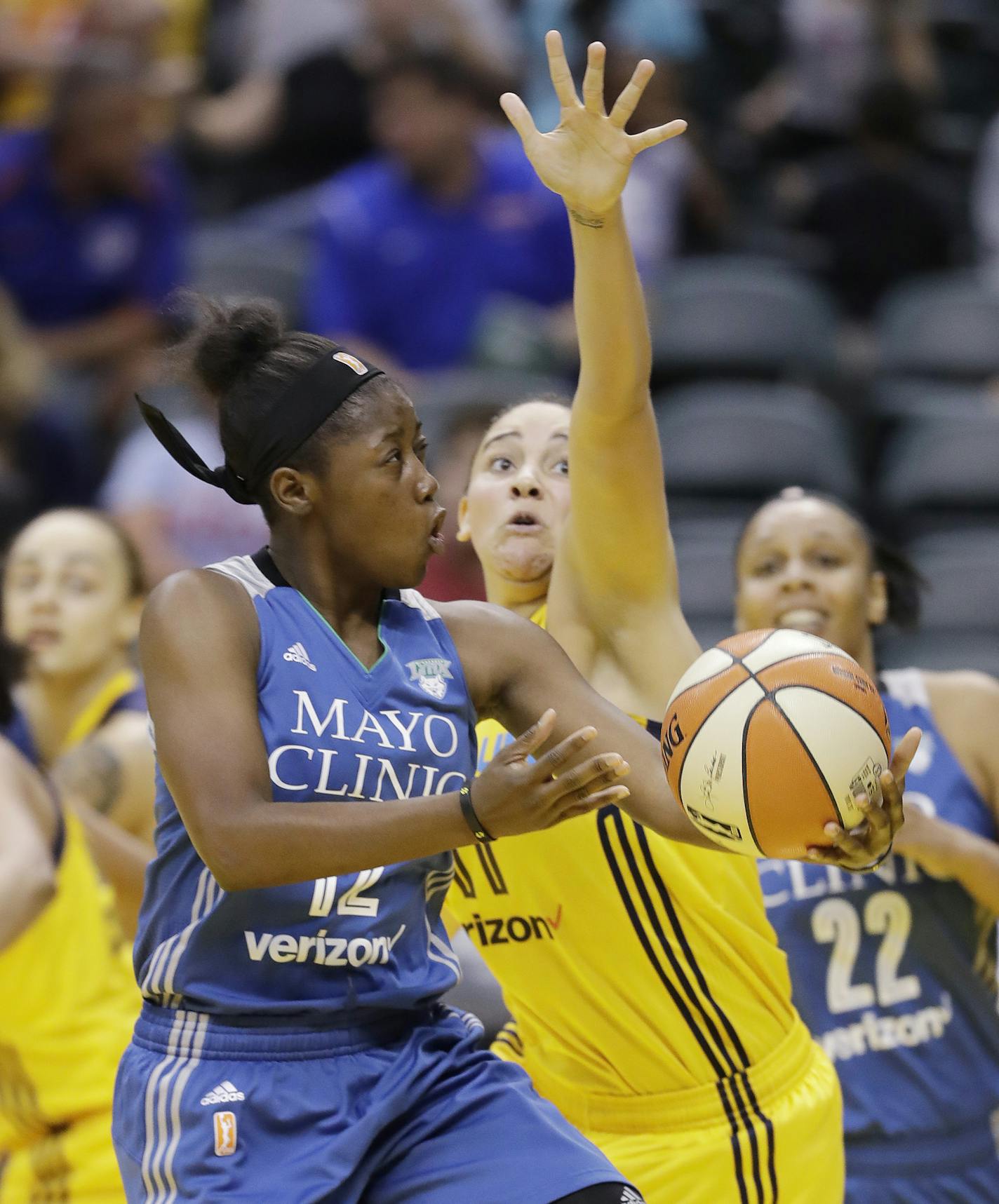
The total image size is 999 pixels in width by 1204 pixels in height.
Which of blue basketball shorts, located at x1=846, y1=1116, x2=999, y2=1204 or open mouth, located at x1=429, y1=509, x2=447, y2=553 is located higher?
open mouth, located at x1=429, y1=509, x2=447, y2=553

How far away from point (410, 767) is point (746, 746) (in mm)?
539

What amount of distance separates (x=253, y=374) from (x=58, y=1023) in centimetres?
190

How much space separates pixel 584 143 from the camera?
3.22m

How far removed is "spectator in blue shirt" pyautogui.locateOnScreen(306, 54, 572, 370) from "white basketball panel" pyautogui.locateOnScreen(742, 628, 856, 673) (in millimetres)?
5829

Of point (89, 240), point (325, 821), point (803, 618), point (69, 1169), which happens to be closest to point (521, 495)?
point (803, 618)

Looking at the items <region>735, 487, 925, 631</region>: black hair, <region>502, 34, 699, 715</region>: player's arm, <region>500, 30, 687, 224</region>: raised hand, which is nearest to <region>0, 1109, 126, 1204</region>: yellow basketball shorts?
<region>502, 34, 699, 715</region>: player's arm

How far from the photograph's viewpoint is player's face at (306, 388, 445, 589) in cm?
294

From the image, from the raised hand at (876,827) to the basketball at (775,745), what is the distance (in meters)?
0.02

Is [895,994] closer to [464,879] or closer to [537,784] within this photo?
[464,879]

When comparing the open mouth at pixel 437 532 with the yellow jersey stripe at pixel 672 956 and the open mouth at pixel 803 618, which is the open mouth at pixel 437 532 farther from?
the open mouth at pixel 803 618

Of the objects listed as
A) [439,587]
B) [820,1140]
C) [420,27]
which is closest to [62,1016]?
[820,1140]

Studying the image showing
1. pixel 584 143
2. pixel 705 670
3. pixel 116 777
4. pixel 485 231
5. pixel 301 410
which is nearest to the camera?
pixel 301 410

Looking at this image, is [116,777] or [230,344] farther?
[116,777]

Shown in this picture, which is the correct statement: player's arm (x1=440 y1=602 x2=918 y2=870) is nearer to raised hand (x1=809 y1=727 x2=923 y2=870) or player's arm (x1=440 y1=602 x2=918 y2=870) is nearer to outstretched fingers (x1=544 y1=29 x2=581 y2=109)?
raised hand (x1=809 y1=727 x2=923 y2=870)
